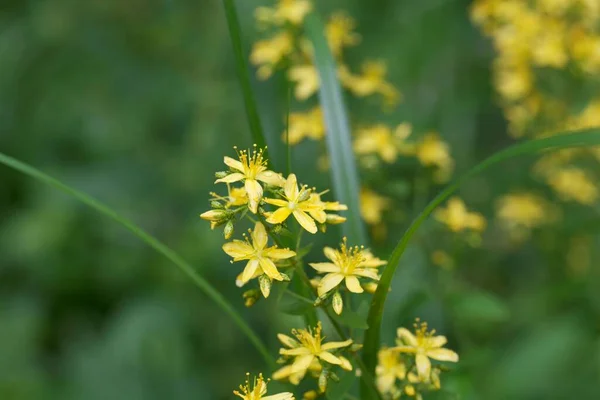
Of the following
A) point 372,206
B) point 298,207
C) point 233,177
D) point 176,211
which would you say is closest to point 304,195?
point 298,207

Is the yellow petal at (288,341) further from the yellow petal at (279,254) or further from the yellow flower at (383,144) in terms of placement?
the yellow flower at (383,144)

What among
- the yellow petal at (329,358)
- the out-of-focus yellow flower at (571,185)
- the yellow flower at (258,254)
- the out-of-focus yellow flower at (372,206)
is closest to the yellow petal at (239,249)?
the yellow flower at (258,254)

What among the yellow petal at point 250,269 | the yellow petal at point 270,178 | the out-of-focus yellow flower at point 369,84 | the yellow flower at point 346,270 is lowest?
the yellow flower at point 346,270

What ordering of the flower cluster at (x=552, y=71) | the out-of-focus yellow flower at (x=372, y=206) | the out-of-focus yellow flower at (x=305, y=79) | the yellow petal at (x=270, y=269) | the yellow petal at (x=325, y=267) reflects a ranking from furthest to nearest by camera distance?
1. the flower cluster at (x=552, y=71)
2. the out-of-focus yellow flower at (x=305, y=79)
3. the out-of-focus yellow flower at (x=372, y=206)
4. the yellow petal at (x=325, y=267)
5. the yellow petal at (x=270, y=269)

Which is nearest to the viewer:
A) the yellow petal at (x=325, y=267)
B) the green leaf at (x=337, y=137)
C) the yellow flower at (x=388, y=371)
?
the yellow petal at (x=325, y=267)

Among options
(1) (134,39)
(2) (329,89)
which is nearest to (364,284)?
(2) (329,89)

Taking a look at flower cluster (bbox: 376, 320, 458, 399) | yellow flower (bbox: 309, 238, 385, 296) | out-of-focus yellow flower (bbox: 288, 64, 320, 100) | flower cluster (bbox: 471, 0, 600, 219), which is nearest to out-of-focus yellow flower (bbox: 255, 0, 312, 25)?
out-of-focus yellow flower (bbox: 288, 64, 320, 100)

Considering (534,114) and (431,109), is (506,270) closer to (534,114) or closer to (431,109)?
(431,109)

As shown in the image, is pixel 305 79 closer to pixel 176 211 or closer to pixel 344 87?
pixel 344 87
